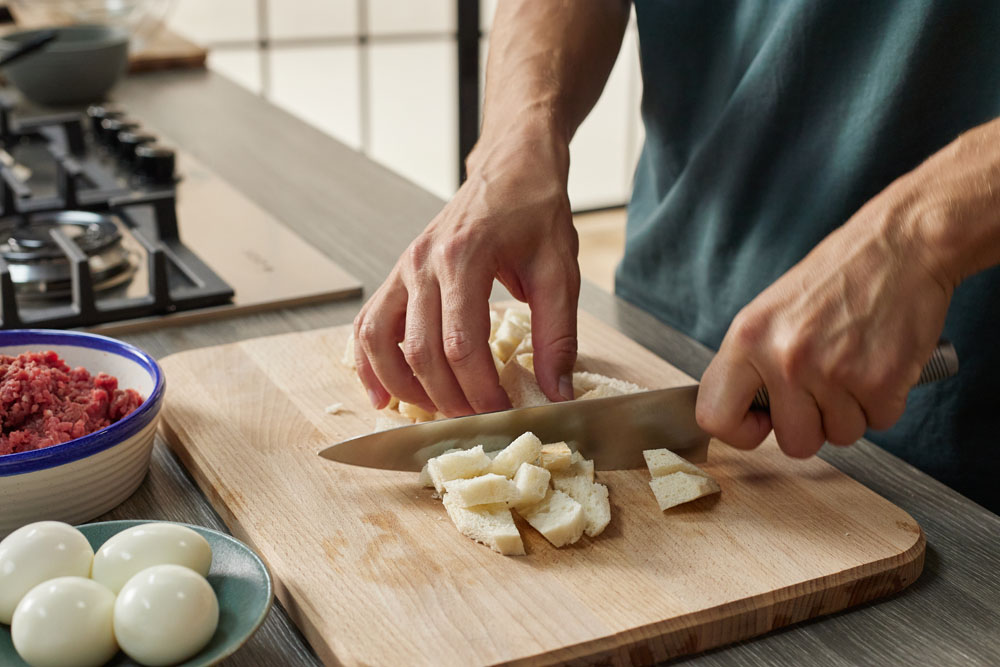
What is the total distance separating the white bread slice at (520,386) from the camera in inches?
44.4

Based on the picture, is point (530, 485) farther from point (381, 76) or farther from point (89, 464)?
point (381, 76)

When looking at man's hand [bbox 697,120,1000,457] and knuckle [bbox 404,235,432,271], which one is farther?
knuckle [bbox 404,235,432,271]

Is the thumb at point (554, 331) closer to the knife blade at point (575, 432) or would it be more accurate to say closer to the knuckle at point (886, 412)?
the knife blade at point (575, 432)

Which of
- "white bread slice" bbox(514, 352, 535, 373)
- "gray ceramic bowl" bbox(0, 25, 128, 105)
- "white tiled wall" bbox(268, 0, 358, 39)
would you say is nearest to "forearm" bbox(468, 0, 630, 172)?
"white bread slice" bbox(514, 352, 535, 373)

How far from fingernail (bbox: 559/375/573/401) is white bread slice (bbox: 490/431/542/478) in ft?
0.40

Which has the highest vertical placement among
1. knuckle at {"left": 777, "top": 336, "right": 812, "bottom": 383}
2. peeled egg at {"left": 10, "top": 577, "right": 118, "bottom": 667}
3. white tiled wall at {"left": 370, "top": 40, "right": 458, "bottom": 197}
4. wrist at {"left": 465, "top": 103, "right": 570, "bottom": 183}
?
wrist at {"left": 465, "top": 103, "right": 570, "bottom": 183}

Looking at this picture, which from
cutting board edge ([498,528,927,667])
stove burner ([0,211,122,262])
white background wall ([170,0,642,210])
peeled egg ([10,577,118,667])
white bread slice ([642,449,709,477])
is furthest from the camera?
white background wall ([170,0,642,210])

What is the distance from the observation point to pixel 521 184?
3.91 feet

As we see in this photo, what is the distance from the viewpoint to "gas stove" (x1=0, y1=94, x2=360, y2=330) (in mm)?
1364

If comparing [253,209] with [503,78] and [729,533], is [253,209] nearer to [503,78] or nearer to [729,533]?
[503,78]

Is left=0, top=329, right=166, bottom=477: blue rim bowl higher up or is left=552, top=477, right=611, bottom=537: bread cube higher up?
left=0, top=329, right=166, bottom=477: blue rim bowl

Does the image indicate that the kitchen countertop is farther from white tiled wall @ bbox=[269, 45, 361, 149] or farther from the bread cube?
white tiled wall @ bbox=[269, 45, 361, 149]

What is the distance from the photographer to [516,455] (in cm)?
98

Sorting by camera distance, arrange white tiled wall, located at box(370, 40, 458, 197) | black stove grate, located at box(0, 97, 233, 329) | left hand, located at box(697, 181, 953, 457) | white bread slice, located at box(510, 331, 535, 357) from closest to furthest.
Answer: left hand, located at box(697, 181, 953, 457), white bread slice, located at box(510, 331, 535, 357), black stove grate, located at box(0, 97, 233, 329), white tiled wall, located at box(370, 40, 458, 197)
